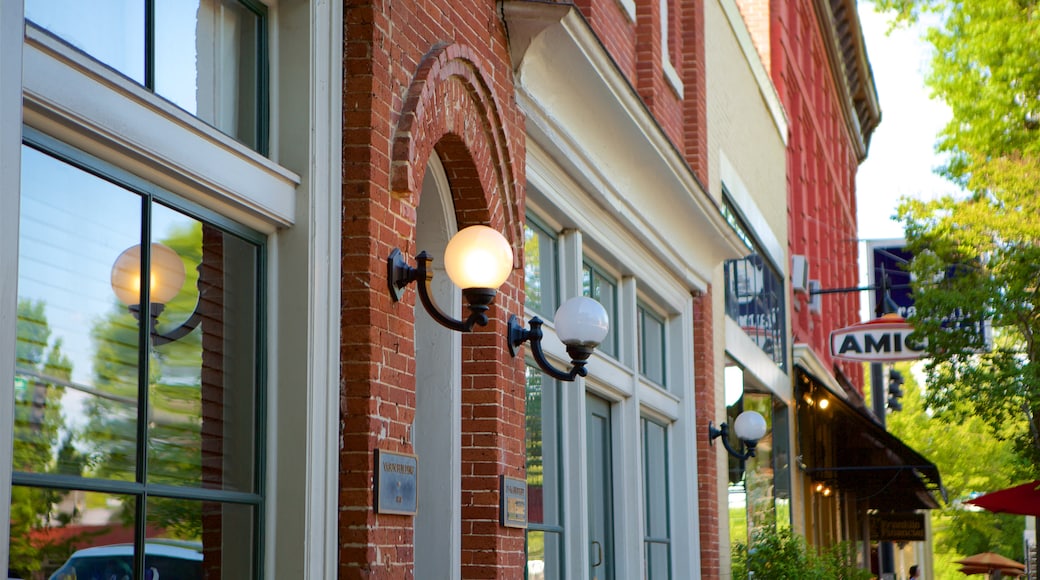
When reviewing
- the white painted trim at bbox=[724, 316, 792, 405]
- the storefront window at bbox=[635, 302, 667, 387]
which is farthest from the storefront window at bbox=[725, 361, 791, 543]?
the storefront window at bbox=[635, 302, 667, 387]


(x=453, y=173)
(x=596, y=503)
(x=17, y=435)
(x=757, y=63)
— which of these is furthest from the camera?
(x=757, y=63)

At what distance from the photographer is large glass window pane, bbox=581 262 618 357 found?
11.0m

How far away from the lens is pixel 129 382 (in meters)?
4.81

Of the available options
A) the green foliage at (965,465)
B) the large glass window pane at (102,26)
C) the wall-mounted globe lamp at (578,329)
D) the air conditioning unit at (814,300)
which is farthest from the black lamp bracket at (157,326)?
the green foliage at (965,465)

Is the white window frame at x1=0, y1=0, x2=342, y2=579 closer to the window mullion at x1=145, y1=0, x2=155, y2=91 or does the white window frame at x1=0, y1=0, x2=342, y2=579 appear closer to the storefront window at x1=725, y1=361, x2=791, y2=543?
the window mullion at x1=145, y1=0, x2=155, y2=91

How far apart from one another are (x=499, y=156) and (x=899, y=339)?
45.2 feet

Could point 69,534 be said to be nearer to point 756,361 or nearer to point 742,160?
point 742,160

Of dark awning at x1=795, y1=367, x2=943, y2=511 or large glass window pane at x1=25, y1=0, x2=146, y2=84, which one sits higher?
large glass window pane at x1=25, y1=0, x2=146, y2=84

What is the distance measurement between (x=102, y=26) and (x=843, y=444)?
18.8 m

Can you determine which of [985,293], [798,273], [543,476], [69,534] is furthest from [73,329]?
[798,273]

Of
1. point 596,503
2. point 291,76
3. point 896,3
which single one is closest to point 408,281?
point 291,76

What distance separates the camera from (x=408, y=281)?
20.5 feet

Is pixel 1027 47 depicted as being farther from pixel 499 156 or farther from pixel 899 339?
pixel 499 156

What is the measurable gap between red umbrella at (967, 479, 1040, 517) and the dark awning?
5.36 meters
